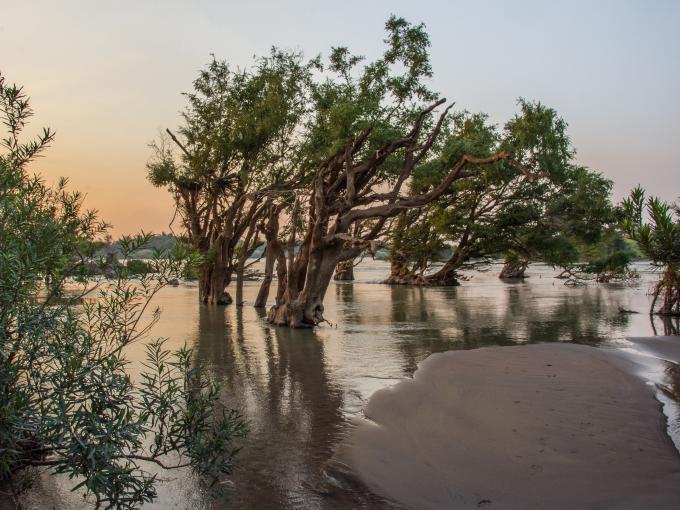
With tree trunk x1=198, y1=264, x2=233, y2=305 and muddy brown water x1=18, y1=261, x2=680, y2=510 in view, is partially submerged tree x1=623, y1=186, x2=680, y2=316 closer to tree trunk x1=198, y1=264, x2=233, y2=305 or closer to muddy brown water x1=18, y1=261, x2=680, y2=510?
muddy brown water x1=18, y1=261, x2=680, y2=510

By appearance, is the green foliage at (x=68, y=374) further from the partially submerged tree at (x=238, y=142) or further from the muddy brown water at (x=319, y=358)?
the partially submerged tree at (x=238, y=142)

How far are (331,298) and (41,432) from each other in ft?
89.0

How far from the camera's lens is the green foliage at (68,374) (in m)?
3.41

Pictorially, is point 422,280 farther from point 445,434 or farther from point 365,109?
point 445,434

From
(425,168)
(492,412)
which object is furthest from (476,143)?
(492,412)

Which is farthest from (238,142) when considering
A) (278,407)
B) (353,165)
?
(278,407)

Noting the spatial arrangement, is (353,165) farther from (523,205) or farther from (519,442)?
(523,205)

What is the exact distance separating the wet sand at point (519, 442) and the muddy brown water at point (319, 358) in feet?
1.54

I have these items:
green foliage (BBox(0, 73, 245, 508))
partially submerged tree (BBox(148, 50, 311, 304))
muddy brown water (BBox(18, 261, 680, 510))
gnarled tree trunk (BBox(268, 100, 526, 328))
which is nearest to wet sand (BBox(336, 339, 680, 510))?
muddy brown water (BBox(18, 261, 680, 510))

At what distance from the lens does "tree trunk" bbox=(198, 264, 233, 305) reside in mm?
25234

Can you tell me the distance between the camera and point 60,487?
546cm

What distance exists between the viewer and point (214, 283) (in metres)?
25.3

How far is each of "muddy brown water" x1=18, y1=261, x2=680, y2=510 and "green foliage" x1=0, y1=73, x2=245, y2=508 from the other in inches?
32.5

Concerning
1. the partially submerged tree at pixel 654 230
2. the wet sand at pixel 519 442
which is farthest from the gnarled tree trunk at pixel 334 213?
the partially submerged tree at pixel 654 230
